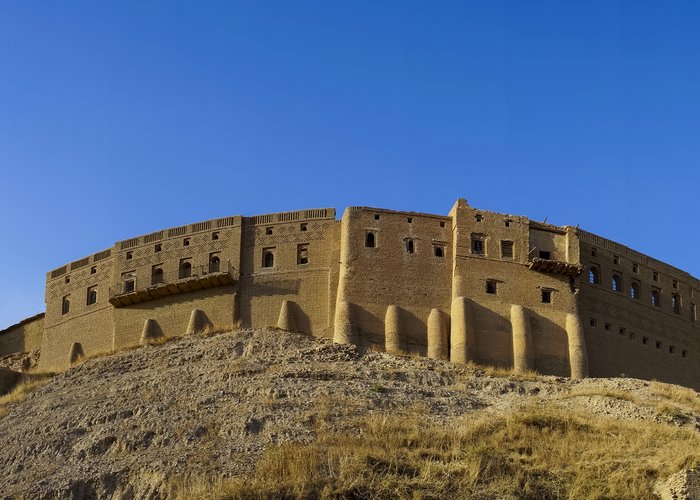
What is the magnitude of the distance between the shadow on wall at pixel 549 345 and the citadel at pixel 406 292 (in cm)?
4

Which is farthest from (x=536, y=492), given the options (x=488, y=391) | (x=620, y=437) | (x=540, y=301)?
(x=540, y=301)

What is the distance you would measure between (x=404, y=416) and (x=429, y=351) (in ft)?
30.0

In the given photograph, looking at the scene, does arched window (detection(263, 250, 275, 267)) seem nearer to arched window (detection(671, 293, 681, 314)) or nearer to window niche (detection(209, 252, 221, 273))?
window niche (detection(209, 252, 221, 273))

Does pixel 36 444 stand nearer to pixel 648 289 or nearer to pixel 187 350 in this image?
pixel 187 350

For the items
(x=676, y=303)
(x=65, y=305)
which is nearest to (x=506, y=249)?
(x=676, y=303)

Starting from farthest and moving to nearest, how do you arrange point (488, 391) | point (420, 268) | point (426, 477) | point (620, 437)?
point (420, 268)
point (488, 391)
point (620, 437)
point (426, 477)

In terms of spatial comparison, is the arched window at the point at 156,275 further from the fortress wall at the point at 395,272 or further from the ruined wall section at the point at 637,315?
the ruined wall section at the point at 637,315

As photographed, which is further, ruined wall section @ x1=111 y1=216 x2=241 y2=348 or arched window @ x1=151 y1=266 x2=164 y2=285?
arched window @ x1=151 y1=266 x2=164 y2=285

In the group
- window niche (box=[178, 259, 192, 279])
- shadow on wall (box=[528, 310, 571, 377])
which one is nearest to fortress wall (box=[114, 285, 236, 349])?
window niche (box=[178, 259, 192, 279])

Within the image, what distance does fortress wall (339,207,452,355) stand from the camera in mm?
39656

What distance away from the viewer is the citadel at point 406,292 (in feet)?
131

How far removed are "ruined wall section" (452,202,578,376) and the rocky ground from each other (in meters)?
3.49

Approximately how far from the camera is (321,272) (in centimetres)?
4122

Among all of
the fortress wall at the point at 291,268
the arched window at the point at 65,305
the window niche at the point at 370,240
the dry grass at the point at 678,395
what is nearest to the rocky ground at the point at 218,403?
the dry grass at the point at 678,395
